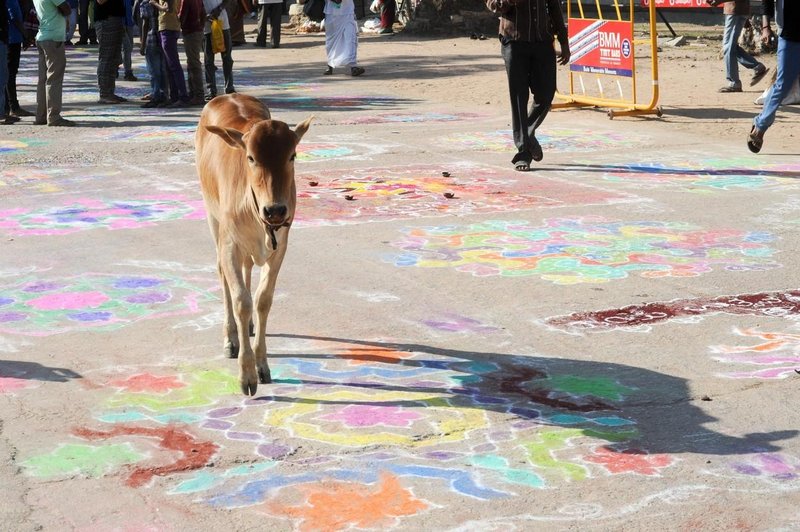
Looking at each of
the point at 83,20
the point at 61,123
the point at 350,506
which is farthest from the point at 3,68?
the point at 83,20

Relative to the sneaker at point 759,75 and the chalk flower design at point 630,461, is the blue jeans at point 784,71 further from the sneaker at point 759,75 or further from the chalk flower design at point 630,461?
the chalk flower design at point 630,461

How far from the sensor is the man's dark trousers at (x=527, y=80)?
40.0ft

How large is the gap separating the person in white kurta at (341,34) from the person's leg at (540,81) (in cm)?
978

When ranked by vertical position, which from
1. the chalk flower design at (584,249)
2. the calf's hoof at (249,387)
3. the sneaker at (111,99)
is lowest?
the calf's hoof at (249,387)

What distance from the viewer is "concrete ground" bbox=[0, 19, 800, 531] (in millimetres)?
4941

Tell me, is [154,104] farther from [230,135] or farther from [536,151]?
[230,135]

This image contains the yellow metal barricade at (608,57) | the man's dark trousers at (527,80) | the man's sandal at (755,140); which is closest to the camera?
the man's dark trousers at (527,80)

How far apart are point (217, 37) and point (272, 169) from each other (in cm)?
1285

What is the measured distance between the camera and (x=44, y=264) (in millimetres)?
8852

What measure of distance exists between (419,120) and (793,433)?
11.4 m

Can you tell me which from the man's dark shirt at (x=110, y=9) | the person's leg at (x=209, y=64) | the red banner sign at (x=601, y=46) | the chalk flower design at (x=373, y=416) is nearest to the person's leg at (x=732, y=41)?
the red banner sign at (x=601, y=46)

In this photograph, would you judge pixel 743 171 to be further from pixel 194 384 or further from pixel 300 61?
pixel 300 61

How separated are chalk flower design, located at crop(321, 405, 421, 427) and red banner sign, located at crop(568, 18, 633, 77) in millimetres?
10825

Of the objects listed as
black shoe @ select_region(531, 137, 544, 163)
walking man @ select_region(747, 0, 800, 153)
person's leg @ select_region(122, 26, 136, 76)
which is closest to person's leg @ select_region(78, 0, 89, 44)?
person's leg @ select_region(122, 26, 136, 76)
